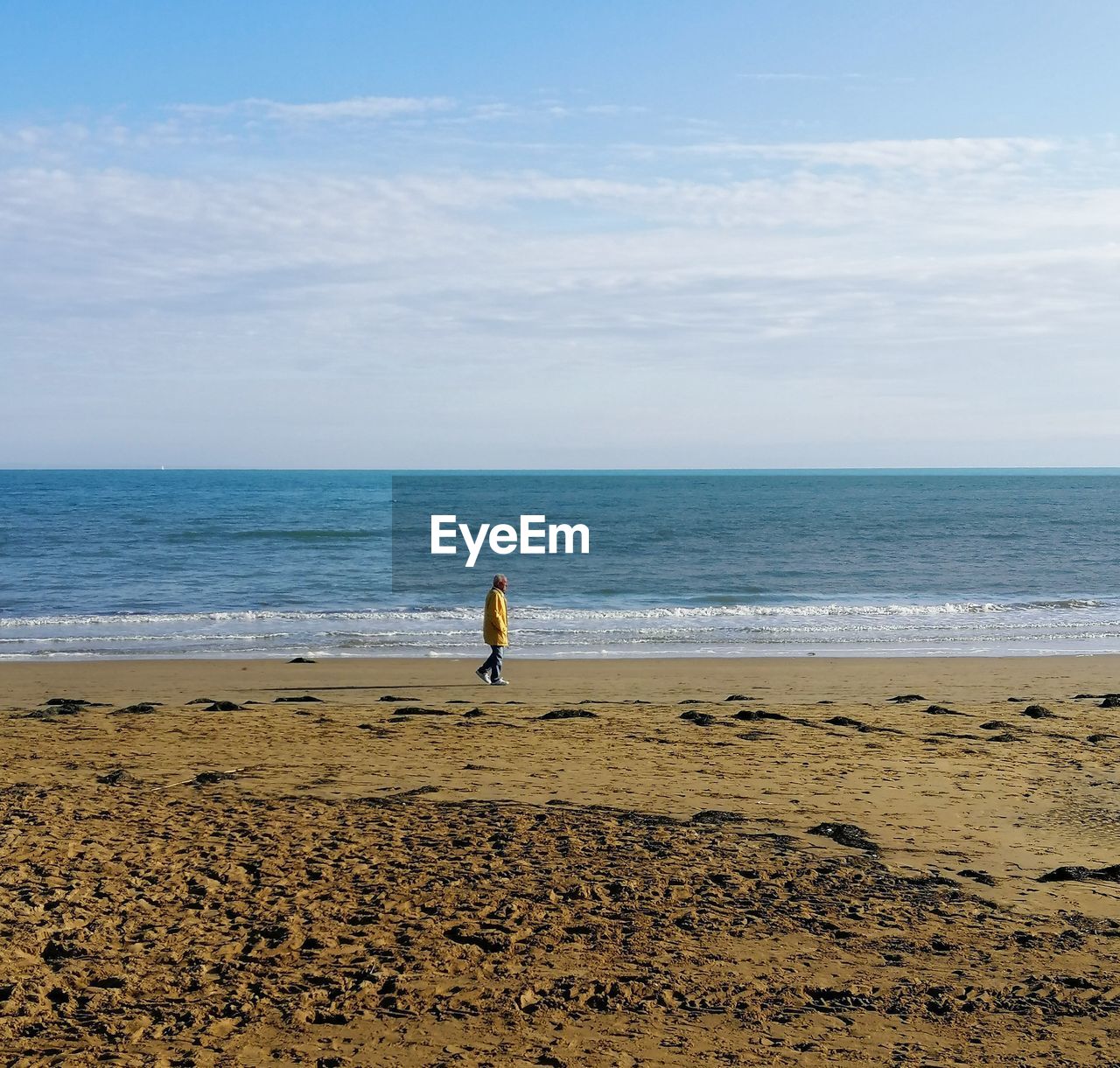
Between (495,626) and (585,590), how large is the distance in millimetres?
17557

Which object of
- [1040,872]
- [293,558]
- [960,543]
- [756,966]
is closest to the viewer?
[756,966]

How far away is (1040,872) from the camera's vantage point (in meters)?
7.07

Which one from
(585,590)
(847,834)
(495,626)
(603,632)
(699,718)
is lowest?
(603,632)

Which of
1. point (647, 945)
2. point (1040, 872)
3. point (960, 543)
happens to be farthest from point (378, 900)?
point (960, 543)

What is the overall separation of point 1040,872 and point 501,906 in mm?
3508

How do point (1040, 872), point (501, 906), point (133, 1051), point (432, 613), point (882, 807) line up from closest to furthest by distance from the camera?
point (133, 1051) → point (501, 906) → point (1040, 872) → point (882, 807) → point (432, 613)

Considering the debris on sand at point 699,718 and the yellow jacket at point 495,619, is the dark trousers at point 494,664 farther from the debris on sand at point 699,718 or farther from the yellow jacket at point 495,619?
the debris on sand at point 699,718

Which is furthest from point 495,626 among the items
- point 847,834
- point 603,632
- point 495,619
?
point 847,834

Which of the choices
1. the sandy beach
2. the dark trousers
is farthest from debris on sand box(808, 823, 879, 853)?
the dark trousers

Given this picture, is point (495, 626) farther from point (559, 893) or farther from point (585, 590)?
point (585, 590)

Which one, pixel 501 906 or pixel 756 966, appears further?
pixel 501 906

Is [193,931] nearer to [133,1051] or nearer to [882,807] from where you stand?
[133,1051]

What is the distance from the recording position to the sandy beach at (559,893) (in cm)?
472

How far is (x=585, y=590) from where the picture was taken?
33625 millimetres
